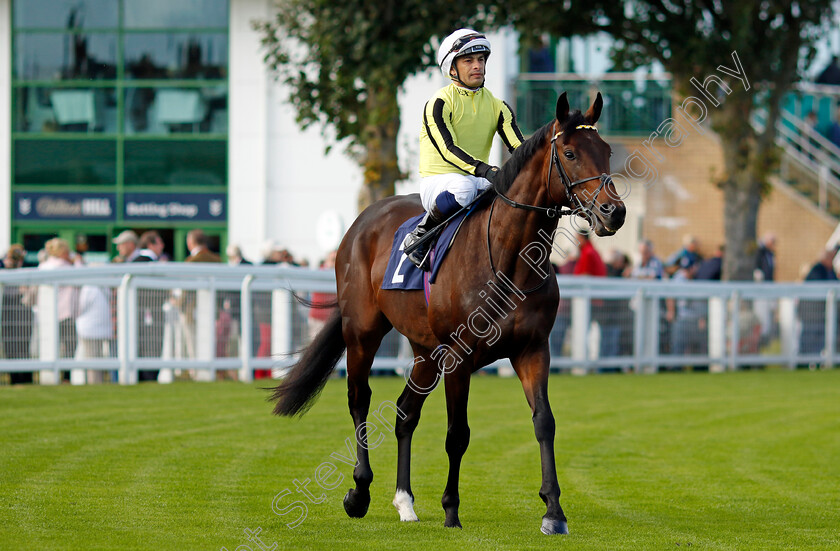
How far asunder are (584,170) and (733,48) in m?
13.0

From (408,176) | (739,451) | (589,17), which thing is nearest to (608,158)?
(739,451)

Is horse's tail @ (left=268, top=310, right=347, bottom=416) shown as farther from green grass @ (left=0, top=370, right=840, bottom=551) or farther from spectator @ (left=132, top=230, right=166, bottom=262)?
spectator @ (left=132, top=230, right=166, bottom=262)

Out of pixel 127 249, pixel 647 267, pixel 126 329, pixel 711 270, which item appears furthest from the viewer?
pixel 711 270

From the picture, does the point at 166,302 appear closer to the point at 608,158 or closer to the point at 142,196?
the point at 608,158

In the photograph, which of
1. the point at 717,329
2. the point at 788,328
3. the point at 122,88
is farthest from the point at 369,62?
the point at 122,88

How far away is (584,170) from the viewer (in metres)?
5.62

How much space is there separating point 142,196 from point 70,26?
164 inches

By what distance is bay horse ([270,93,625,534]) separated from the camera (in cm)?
568

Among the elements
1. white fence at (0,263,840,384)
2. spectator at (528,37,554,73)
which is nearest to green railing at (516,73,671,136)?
Answer: spectator at (528,37,554,73)

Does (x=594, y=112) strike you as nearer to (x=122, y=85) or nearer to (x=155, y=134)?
(x=155, y=134)

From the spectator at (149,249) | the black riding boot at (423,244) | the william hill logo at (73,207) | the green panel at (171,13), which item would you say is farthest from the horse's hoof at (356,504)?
the green panel at (171,13)

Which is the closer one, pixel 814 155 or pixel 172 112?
pixel 814 155

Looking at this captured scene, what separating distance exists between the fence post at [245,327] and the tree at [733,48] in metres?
6.23

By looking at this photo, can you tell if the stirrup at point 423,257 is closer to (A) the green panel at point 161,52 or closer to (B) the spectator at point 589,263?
(B) the spectator at point 589,263
